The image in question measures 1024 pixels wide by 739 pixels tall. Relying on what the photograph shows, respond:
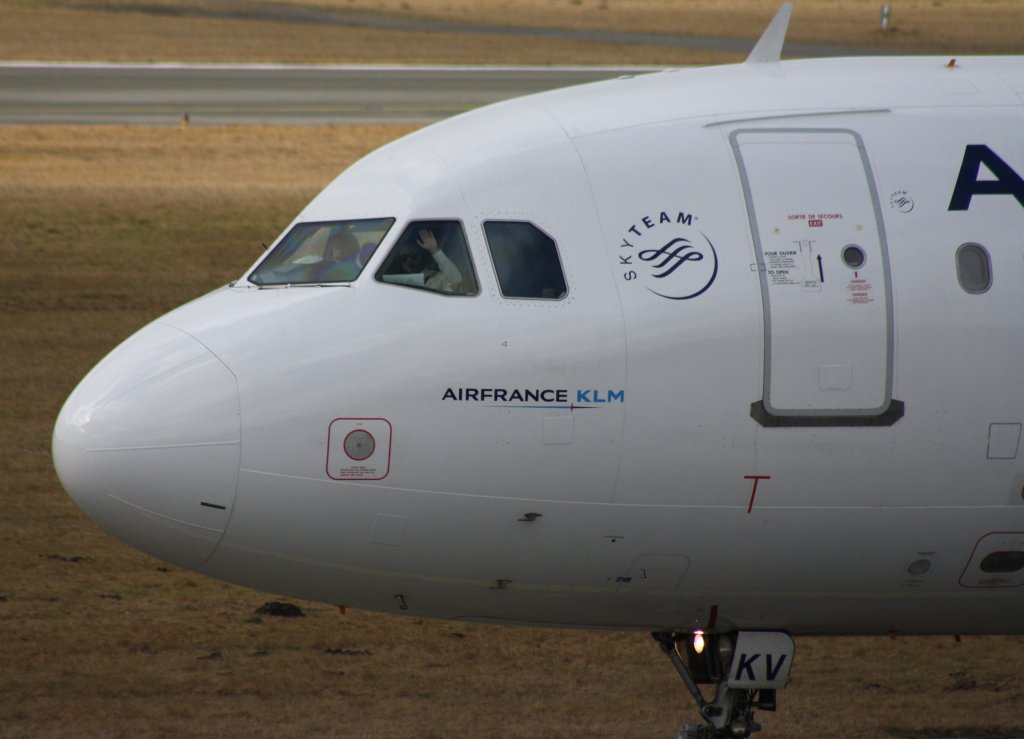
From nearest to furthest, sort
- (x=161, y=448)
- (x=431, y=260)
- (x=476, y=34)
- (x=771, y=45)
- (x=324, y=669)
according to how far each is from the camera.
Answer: (x=161, y=448), (x=431, y=260), (x=771, y=45), (x=324, y=669), (x=476, y=34)

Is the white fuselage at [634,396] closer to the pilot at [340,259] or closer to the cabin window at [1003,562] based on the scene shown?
the cabin window at [1003,562]

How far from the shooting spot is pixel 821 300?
8.45m

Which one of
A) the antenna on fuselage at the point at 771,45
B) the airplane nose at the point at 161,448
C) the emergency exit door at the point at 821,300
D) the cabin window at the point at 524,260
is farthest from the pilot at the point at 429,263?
the antenna on fuselage at the point at 771,45

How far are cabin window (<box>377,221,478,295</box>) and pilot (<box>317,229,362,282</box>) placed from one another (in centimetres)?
21

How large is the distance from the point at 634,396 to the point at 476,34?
51112 millimetres

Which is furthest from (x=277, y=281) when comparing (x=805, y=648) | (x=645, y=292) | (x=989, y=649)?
(x=989, y=649)

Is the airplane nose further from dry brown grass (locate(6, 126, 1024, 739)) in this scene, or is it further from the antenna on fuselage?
the antenna on fuselage

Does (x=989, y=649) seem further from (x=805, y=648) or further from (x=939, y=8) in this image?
(x=939, y=8)

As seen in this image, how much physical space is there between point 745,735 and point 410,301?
11.8 feet

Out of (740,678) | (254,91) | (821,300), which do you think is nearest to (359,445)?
(821,300)

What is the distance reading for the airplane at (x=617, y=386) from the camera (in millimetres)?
8234

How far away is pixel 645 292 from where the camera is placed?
839 cm

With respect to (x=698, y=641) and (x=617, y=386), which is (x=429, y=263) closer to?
(x=617, y=386)

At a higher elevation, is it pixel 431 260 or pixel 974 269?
pixel 974 269
